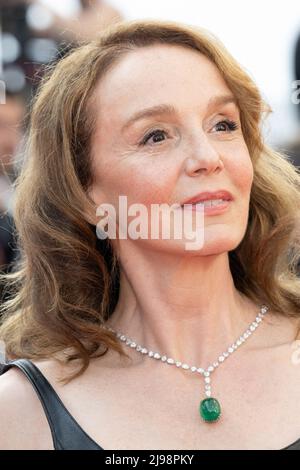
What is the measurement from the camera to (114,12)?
11.3ft

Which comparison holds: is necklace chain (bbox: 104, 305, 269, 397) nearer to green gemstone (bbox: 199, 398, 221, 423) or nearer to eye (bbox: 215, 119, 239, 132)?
green gemstone (bbox: 199, 398, 221, 423)

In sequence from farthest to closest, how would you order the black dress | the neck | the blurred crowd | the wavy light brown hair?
the blurred crowd < the wavy light brown hair < the neck < the black dress

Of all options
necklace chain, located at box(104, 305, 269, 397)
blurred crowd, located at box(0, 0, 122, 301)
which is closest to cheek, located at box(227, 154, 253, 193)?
necklace chain, located at box(104, 305, 269, 397)

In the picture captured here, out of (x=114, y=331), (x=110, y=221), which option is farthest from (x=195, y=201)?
(x=114, y=331)

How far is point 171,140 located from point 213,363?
24.1 inches

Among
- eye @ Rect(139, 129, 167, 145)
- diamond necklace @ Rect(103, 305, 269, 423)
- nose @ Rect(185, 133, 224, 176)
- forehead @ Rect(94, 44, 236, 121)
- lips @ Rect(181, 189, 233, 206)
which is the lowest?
diamond necklace @ Rect(103, 305, 269, 423)

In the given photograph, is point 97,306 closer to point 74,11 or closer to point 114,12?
point 114,12

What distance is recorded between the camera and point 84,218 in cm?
264

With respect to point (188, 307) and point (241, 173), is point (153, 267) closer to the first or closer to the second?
point (188, 307)

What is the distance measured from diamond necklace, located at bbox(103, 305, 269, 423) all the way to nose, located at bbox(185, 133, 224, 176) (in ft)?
1.52

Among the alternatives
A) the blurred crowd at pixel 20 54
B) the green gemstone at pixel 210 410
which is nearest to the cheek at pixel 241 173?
the green gemstone at pixel 210 410

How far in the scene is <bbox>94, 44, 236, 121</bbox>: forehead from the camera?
2.43m

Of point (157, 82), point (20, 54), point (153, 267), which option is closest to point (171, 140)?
point (157, 82)

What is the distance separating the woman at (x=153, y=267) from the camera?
2322 mm
